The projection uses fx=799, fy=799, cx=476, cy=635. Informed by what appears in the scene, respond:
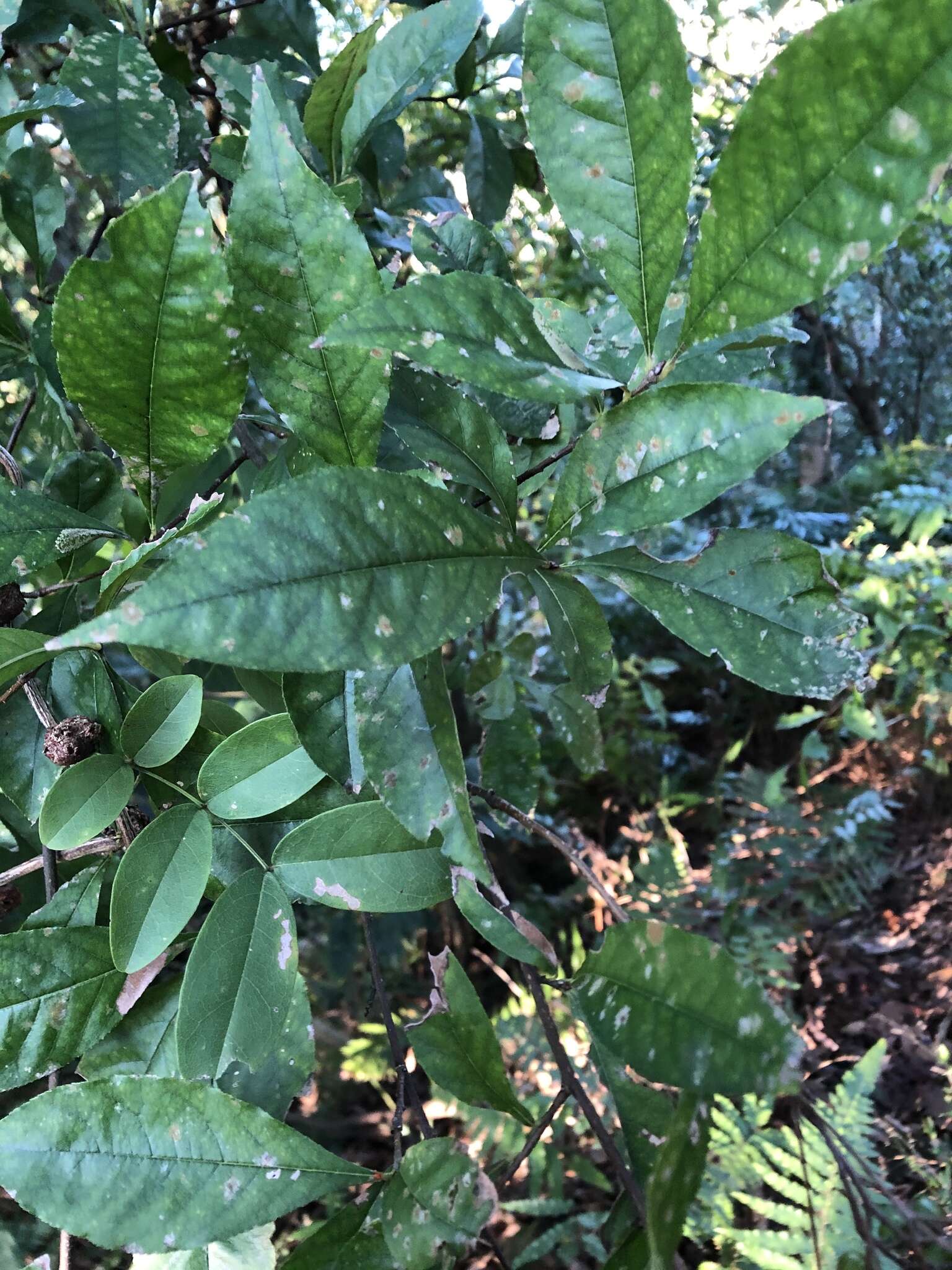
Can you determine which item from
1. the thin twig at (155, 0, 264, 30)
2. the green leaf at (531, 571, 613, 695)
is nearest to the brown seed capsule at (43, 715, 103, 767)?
the green leaf at (531, 571, 613, 695)

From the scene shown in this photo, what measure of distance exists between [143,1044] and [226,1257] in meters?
0.11

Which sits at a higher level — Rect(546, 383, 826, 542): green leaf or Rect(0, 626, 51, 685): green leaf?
Rect(546, 383, 826, 542): green leaf

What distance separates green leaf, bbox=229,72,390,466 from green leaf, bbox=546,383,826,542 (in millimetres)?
85

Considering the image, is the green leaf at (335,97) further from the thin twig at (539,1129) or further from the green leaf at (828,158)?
the thin twig at (539,1129)

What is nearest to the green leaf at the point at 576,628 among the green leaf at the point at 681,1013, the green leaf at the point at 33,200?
the green leaf at the point at 681,1013

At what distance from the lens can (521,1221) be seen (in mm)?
1690

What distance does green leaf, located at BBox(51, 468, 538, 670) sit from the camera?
8.2 inches

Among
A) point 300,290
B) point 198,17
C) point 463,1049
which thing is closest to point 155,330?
point 300,290

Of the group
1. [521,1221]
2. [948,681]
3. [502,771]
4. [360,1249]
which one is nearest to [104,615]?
[360,1249]

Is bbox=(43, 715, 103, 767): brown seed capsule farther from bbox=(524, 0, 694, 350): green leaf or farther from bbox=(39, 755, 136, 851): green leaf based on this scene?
bbox=(524, 0, 694, 350): green leaf

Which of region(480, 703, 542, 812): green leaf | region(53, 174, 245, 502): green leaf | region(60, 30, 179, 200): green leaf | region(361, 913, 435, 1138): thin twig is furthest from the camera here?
region(480, 703, 542, 812): green leaf

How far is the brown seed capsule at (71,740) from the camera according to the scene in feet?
1.26

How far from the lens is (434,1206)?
362mm

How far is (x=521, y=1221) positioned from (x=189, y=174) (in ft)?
6.53
